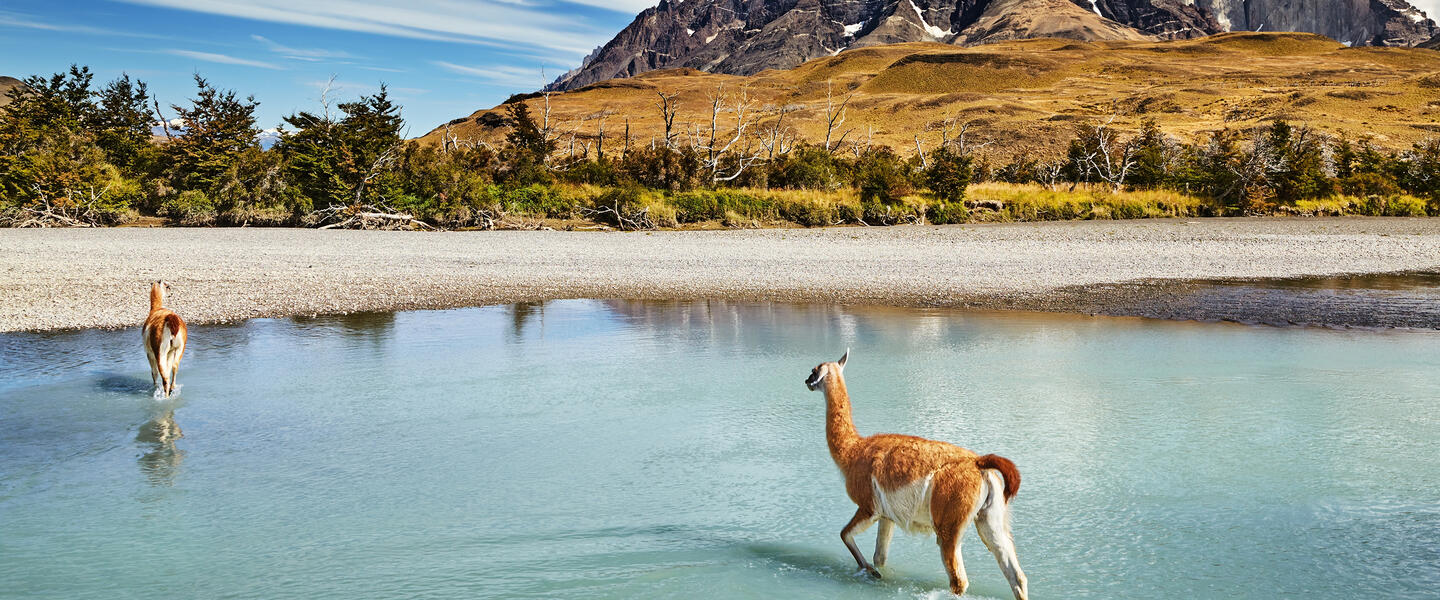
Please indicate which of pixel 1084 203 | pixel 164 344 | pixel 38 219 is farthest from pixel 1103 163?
pixel 164 344

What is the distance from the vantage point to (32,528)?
5.82 m

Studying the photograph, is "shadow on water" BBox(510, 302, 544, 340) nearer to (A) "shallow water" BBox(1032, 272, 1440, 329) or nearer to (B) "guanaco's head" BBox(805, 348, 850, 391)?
(A) "shallow water" BBox(1032, 272, 1440, 329)

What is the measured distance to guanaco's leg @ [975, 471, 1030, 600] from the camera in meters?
3.99

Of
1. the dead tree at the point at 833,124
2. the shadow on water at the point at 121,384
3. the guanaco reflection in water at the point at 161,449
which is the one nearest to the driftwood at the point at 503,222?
the dead tree at the point at 833,124

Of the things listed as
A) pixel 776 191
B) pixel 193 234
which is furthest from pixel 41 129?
pixel 776 191

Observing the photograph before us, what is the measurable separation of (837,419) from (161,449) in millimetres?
5719

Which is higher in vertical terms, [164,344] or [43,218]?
[43,218]

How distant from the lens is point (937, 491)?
4.09 metres

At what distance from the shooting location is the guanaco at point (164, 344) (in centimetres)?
855

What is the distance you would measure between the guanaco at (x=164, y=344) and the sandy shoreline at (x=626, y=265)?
5.00 metres

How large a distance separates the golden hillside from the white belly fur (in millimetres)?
50361

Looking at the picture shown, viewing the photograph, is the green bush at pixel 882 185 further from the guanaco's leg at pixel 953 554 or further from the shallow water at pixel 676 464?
the guanaco's leg at pixel 953 554

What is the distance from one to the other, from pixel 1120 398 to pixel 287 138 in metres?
30.8

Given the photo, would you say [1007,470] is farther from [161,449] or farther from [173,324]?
[173,324]
